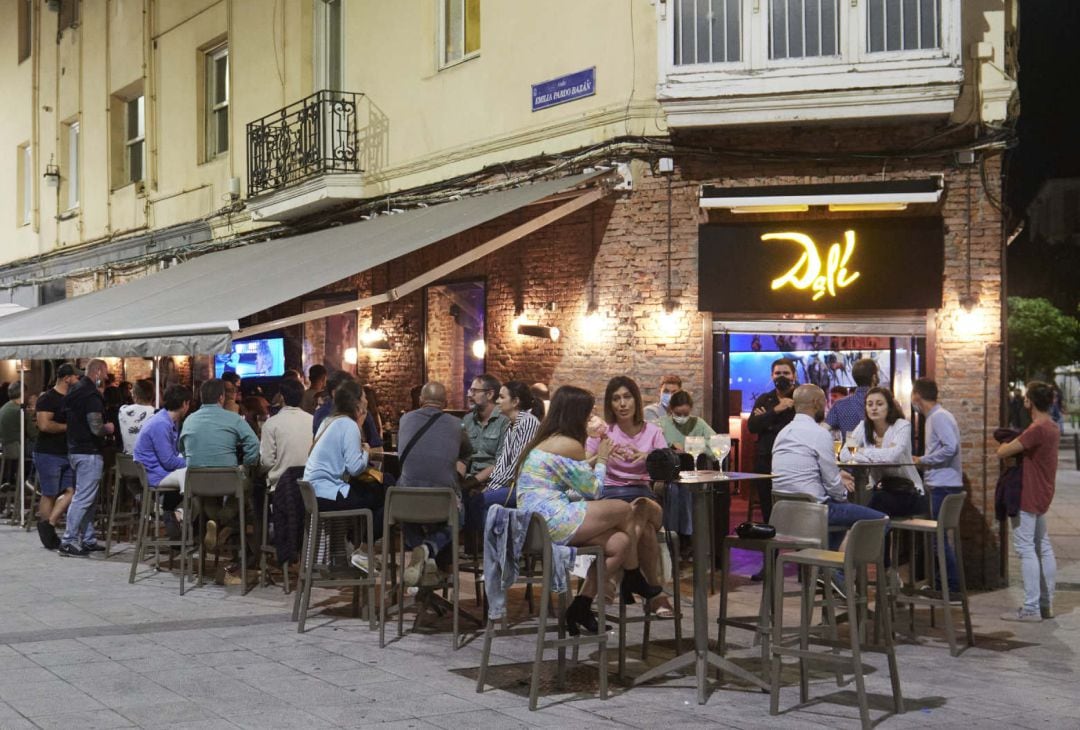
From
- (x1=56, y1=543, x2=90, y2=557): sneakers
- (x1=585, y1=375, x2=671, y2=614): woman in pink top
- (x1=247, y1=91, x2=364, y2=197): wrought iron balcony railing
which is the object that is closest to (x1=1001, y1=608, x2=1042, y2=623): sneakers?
(x1=585, y1=375, x2=671, y2=614): woman in pink top

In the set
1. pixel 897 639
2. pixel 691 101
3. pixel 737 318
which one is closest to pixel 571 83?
pixel 691 101

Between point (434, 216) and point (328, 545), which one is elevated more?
point (434, 216)

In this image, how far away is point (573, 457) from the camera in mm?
7273

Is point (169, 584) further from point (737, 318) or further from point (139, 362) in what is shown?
point (139, 362)

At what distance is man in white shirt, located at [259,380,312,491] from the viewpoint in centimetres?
1024

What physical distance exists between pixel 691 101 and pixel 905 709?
6.51m

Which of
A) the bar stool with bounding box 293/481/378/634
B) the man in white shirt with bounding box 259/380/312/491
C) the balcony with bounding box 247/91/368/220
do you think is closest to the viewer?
the bar stool with bounding box 293/481/378/634

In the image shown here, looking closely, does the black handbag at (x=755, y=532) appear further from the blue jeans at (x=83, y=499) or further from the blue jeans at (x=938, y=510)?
the blue jeans at (x=83, y=499)

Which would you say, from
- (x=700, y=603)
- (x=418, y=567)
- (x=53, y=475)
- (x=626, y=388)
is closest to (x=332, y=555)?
(x=418, y=567)

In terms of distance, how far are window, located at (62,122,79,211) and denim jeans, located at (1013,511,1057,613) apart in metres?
18.7

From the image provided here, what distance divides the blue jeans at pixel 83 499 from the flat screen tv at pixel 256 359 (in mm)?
5353

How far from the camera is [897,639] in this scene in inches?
341

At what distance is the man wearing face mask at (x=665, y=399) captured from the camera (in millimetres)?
11633

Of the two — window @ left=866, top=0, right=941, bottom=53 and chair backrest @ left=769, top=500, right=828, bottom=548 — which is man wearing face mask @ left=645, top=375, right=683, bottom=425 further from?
chair backrest @ left=769, top=500, right=828, bottom=548
